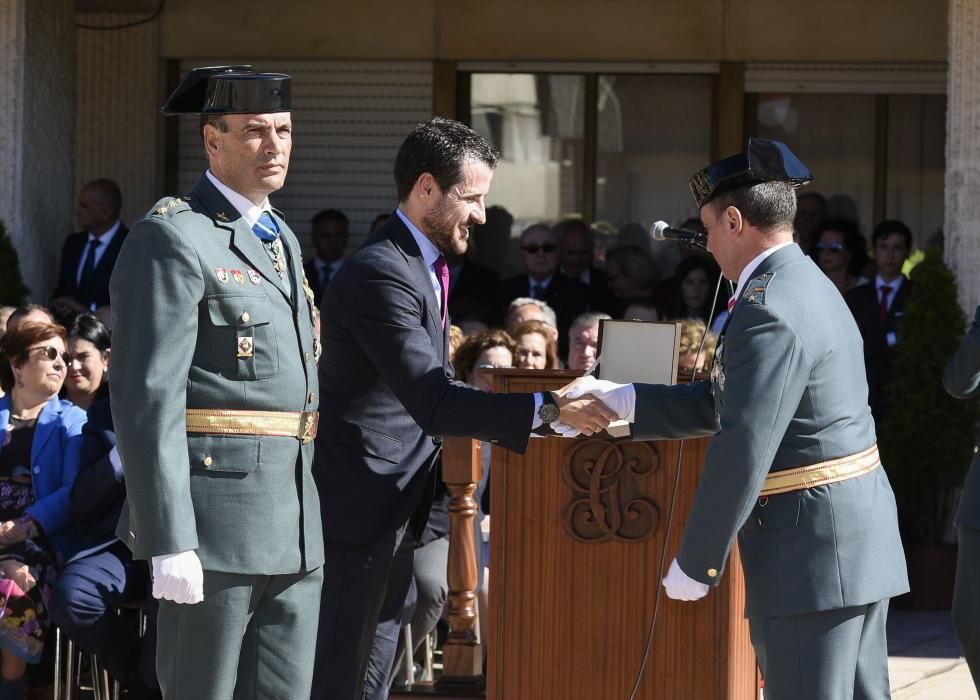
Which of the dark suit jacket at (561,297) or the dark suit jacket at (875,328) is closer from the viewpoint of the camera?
the dark suit jacket at (875,328)

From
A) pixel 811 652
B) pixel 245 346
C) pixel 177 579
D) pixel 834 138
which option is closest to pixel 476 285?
pixel 834 138

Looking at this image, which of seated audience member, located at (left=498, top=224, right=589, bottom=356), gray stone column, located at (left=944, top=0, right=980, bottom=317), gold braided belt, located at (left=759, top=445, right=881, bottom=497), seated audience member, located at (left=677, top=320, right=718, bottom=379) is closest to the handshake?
gold braided belt, located at (left=759, top=445, right=881, bottom=497)

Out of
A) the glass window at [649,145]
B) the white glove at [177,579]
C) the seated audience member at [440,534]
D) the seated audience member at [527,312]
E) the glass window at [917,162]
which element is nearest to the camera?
the white glove at [177,579]

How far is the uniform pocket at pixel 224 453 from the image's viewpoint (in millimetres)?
3412

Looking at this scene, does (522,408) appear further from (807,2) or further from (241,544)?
(807,2)

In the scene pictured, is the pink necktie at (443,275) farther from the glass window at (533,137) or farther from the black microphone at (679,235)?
the glass window at (533,137)

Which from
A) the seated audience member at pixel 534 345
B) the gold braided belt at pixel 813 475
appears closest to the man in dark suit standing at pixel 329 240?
the seated audience member at pixel 534 345

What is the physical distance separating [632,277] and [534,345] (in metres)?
2.79

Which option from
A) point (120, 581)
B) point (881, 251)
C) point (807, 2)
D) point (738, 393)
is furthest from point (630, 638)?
point (807, 2)

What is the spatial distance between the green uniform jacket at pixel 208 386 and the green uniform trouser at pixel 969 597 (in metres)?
2.03

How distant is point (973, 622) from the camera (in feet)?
15.0

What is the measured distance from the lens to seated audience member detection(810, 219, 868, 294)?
8.92 meters

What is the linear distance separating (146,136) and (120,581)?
20.3 feet

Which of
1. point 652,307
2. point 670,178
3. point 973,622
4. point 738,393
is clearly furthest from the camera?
point 670,178
